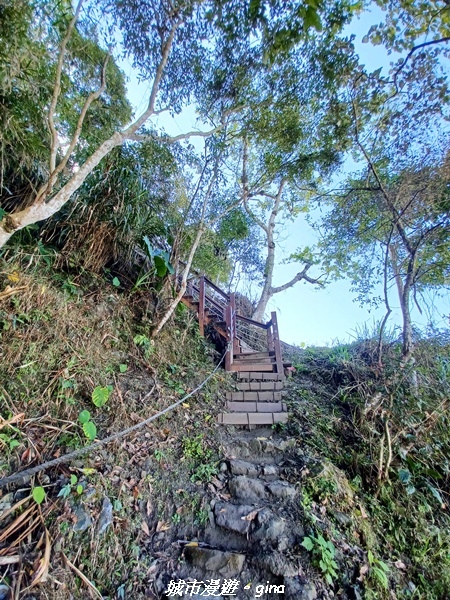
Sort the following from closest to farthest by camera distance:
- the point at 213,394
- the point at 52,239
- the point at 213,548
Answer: the point at 213,548, the point at 52,239, the point at 213,394

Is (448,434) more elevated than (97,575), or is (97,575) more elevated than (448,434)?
(448,434)

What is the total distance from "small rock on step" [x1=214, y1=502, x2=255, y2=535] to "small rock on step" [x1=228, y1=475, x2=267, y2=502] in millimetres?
106

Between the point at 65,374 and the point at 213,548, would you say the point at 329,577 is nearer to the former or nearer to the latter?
the point at 213,548

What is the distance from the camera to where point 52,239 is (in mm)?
3207

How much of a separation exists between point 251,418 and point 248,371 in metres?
1.18

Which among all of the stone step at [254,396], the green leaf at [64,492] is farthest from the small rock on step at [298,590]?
the stone step at [254,396]

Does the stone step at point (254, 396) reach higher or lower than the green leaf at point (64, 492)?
higher

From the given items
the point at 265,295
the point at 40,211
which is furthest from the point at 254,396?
the point at 265,295

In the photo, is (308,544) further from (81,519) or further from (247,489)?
(81,519)

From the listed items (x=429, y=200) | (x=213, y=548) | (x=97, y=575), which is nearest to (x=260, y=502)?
(x=213, y=548)

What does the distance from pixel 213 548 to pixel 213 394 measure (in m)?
1.79

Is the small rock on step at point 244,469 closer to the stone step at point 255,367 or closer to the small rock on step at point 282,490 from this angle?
the small rock on step at point 282,490

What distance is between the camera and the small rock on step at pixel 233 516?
1.96 meters

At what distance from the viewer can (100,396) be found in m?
2.38
